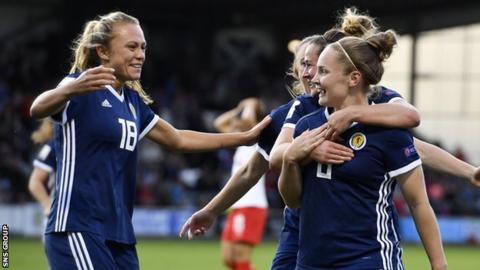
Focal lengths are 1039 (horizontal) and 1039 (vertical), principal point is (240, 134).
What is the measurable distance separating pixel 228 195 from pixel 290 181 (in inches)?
51.1

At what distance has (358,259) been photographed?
15.6 feet

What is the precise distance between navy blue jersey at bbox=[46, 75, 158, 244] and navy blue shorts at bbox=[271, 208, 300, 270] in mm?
943

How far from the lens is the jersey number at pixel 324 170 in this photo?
4.79 metres

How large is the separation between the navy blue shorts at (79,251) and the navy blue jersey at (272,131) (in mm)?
1145

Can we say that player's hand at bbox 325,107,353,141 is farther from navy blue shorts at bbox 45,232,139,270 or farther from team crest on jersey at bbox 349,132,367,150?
navy blue shorts at bbox 45,232,139,270

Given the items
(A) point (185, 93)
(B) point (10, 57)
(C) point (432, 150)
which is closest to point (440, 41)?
(A) point (185, 93)

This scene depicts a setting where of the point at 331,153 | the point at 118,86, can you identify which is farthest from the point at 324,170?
the point at 118,86

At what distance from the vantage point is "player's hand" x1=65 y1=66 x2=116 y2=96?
201 inches

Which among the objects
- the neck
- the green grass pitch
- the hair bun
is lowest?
the green grass pitch

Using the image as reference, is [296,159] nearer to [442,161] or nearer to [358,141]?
[358,141]

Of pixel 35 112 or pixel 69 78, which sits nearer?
pixel 35 112

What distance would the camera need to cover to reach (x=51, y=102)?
16.9ft

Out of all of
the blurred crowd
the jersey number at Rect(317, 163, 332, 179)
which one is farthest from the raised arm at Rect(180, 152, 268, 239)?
the blurred crowd

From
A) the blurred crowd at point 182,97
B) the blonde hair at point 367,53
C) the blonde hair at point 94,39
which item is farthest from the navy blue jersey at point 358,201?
the blurred crowd at point 182,97
